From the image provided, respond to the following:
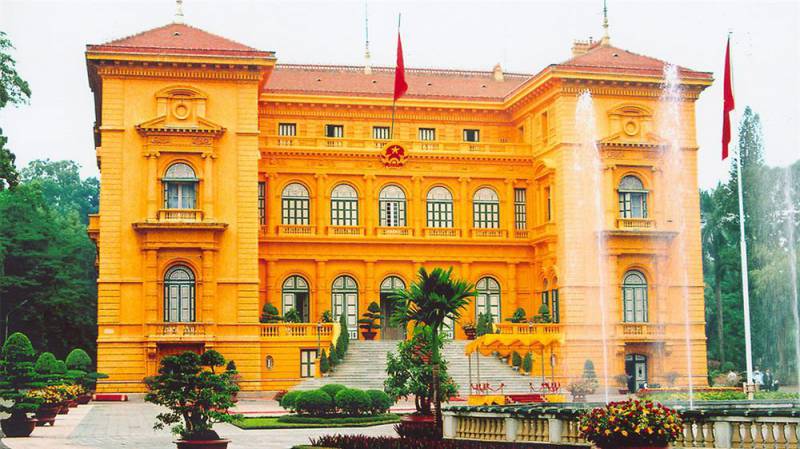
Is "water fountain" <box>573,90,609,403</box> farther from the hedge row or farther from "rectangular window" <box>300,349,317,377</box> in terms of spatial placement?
the hedge row

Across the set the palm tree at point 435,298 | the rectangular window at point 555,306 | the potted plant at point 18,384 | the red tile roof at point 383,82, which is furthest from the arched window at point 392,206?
the potted plant at point 18,384

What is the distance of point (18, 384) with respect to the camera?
103ft

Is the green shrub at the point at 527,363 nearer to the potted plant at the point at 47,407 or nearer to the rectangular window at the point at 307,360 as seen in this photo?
the rectangular window at the point at 307,360

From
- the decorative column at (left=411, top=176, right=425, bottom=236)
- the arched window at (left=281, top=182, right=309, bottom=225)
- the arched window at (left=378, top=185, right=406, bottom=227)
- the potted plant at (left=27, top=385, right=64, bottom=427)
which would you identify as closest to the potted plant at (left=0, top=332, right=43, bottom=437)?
the potted plant at (left=27, top=385, right=64, bottom=427)

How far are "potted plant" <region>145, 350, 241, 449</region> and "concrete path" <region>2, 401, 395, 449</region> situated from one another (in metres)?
2.87

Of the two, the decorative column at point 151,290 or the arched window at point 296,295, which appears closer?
the decorative column at point 151,290

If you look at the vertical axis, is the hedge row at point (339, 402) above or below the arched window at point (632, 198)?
below

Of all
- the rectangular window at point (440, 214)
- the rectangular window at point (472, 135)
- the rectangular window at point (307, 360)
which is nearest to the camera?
the rectangular window at point (307, 360)

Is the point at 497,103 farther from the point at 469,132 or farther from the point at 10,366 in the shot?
the point at 10,366

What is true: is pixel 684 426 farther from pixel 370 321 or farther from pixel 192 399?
pixel 370 321

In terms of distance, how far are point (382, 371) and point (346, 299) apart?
23.5ft

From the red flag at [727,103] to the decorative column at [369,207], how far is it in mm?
18435

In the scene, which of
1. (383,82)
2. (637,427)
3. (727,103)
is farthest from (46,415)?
(383,82)

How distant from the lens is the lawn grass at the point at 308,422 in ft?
112
